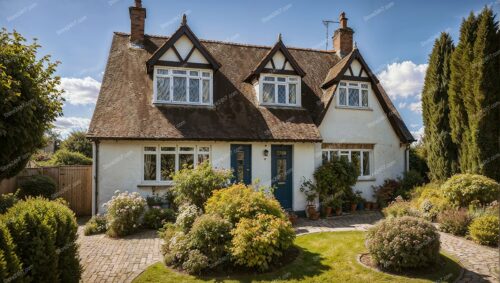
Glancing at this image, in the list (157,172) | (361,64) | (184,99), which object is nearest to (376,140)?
(361,64)

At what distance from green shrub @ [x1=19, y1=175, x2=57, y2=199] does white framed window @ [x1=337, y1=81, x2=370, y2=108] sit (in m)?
13.6

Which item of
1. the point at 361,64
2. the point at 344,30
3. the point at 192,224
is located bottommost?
the point at 192,224

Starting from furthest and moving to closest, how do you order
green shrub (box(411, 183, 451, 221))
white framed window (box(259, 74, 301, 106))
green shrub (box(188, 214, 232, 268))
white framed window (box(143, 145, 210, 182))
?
1. white framed window (box(259, 74, 301, 106))
2. white framed window (box(143, 145, 210, 182))
3. green shrub (box(411, 183, 451, 221))
4. green shrub (box(188, 214, 232, 268))

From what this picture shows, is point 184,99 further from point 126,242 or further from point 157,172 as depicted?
point 126,242

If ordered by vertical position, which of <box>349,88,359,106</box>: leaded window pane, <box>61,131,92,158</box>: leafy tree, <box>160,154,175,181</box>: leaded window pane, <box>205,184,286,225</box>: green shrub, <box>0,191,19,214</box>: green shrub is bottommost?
<box>0,191,19,214</box>: green shrub

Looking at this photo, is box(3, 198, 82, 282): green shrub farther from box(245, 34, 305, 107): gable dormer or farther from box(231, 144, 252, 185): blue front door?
box(245, 34, 305, 107): gable dormer

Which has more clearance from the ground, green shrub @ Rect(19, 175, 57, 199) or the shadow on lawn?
green shrub @ Rect(19, 175, 57, 199)

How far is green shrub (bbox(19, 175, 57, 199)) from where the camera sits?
46.2 ft

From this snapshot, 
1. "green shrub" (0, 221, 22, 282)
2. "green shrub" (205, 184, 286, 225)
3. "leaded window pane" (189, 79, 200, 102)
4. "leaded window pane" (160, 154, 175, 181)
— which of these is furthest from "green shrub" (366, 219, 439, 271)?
"leaded window pane" (189, 79, 200, 102)

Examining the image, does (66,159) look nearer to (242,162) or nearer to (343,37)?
(242,162)

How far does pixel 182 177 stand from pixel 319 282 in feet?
20.3

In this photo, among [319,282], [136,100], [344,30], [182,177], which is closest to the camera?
[319,282]

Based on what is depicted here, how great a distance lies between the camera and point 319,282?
23.0 feet

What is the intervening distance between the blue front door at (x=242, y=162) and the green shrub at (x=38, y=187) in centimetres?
806
